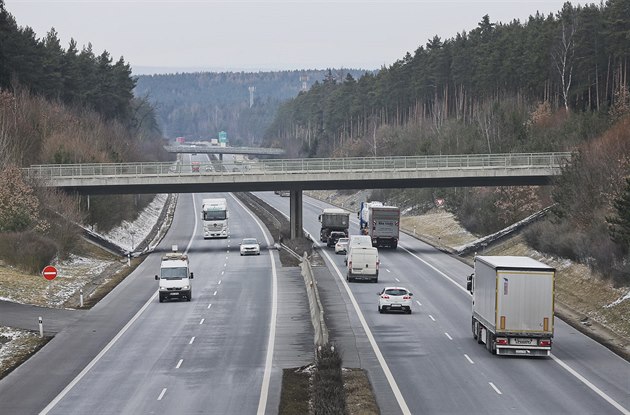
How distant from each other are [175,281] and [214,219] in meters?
45.8

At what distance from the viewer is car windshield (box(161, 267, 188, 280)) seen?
195ft

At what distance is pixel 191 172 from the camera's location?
85875mm

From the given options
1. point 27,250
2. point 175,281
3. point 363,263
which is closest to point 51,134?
point 27,250

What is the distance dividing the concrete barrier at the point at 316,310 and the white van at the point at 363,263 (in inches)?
Result: 109

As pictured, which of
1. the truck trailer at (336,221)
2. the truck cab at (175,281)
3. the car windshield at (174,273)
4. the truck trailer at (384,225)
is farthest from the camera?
the truck trailer at (336,221)

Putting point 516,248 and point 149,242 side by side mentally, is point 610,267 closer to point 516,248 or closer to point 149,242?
point 516,248

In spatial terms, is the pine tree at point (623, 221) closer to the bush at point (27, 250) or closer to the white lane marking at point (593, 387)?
the white lane marking at point (593, 387)

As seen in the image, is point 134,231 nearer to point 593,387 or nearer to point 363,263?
point 363,263

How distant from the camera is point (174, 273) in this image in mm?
59500

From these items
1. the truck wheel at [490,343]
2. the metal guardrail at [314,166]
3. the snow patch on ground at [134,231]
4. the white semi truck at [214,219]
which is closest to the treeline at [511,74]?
the metal guardrail at [314,166]

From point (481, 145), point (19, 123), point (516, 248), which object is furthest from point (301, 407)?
point (481, 145)

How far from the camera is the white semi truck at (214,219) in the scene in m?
104

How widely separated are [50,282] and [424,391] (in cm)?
3516

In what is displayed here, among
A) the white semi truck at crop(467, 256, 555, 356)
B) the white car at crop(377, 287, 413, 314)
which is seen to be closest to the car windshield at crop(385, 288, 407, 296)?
the white car at crop(377, 287, 413, 314)
